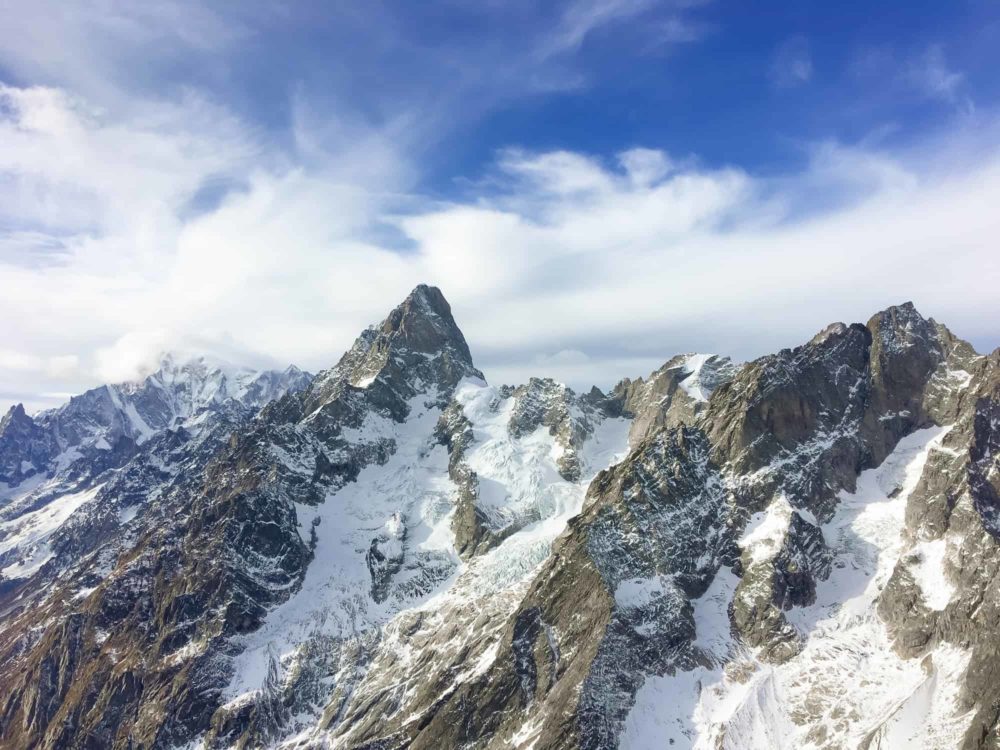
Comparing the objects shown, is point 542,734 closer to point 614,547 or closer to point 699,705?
point 699,705

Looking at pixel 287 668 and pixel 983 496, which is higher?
pixel 983 496

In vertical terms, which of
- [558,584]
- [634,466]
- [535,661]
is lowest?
[535,661]

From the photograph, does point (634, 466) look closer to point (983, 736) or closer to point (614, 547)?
point (614, 547)

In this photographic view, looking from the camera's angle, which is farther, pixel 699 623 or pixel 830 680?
pixel 699 623

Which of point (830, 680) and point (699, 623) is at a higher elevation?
point (699, 623)

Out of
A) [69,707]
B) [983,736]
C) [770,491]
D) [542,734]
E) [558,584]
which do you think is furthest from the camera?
[69,707]

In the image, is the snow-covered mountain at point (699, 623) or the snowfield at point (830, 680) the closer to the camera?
the snowfield at point (830, 680)

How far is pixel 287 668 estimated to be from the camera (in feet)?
588

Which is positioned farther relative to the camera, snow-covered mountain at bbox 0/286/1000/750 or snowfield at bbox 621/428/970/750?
snow-covered mountain at bbox 0/286/1000/750

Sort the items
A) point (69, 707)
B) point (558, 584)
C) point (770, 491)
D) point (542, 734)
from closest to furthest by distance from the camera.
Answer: point (542, 734), point (558, 584), point (770, 491), point (69, 707)

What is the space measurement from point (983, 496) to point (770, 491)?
149 ft

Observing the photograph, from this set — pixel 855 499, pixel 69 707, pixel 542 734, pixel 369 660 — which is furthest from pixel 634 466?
pixel 69 707

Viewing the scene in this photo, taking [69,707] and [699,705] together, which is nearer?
[699,705]

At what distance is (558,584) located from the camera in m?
161
